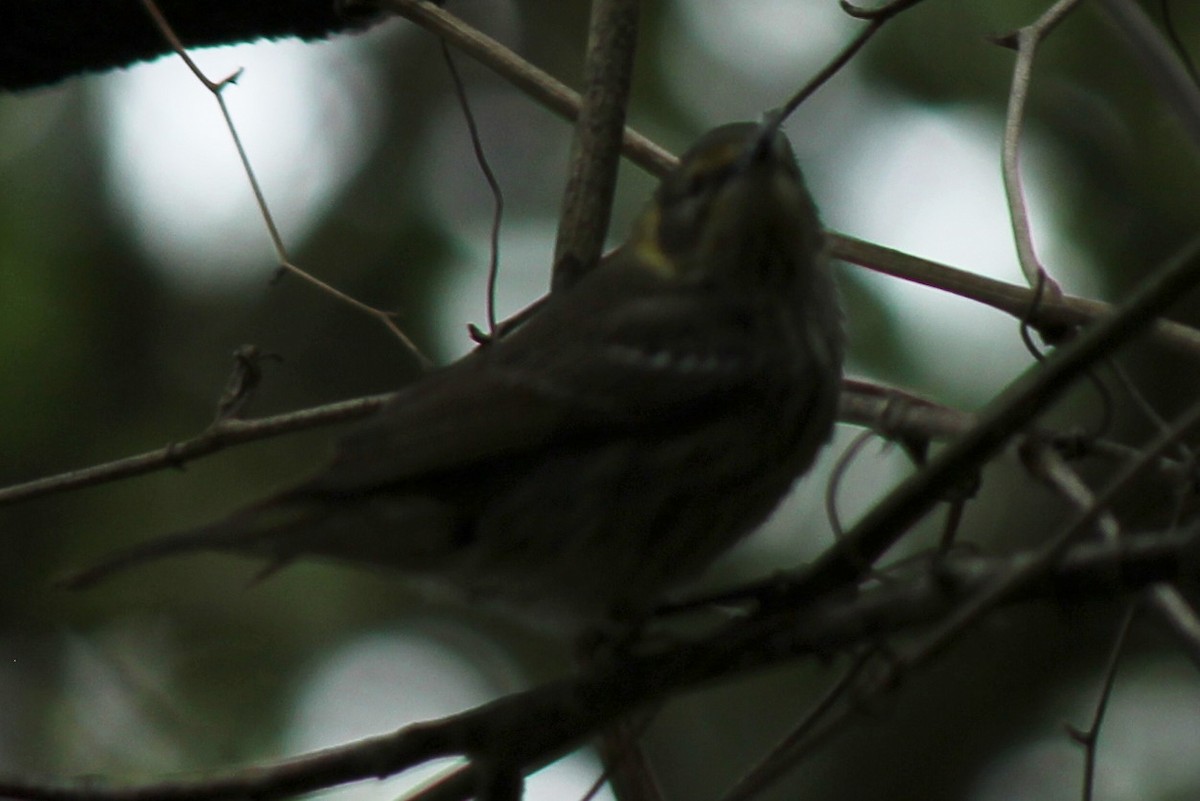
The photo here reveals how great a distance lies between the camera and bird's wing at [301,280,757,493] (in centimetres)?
259

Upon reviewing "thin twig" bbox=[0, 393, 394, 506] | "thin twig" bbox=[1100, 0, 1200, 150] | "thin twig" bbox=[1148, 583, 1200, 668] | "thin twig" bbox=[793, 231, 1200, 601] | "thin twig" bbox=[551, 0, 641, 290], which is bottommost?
"thin twig" bbox=[1148, 583, 1200, 668]

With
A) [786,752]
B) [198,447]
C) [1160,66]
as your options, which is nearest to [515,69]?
[198,447]

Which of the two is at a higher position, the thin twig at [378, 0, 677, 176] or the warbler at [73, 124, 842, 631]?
the thin twig at [378, 0, 677, 176]

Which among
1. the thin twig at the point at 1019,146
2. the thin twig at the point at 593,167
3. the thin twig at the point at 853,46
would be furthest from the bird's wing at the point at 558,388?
the thin twig at the point at 1019,146

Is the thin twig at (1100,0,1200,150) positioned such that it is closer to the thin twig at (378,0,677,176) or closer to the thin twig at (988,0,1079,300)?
the thin twig at (988,0,1079,300)

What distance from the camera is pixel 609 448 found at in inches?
104

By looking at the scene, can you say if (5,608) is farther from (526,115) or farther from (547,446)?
(547,446)

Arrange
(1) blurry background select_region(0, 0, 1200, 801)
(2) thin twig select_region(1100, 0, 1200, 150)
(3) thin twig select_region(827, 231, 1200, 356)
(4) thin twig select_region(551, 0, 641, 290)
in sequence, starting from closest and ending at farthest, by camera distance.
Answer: (2) thin twig select_region(1100, 0, 1200, 150), (3) thin twig select_region(827, 231, 1200, 356), (4) thin twig select_region(551, 0, 641, 290), (1) blurry background select_region(0, 0, 1200, 801)

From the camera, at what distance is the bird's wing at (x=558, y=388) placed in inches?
102

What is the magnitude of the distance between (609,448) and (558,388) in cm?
18

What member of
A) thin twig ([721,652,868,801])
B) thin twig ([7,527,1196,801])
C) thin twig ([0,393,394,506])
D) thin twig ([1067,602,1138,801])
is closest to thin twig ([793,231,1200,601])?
thin twig ([7,527,1196,801])

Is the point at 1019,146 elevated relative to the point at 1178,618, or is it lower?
elevated

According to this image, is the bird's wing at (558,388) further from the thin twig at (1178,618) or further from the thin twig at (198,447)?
the thin twig at (1178,618)

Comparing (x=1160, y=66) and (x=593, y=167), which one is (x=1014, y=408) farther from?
(x=593, y=167)
